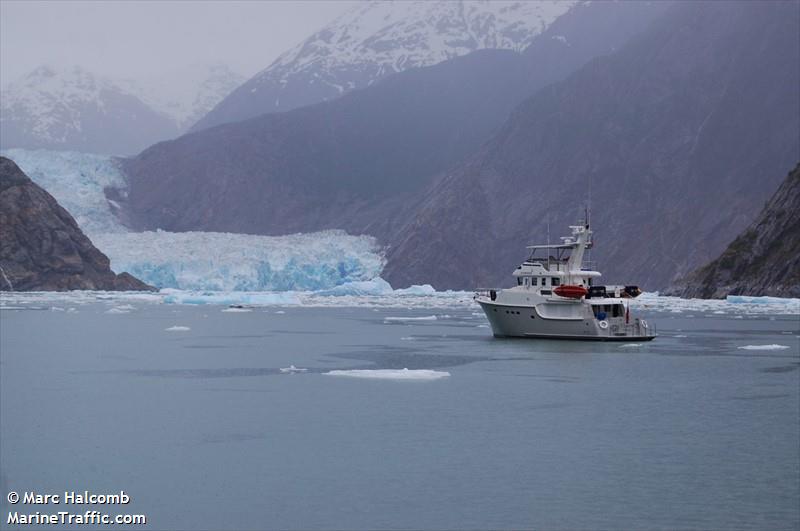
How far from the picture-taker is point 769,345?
164 ft

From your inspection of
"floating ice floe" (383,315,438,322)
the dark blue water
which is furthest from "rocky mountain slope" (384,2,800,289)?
the dark blue water

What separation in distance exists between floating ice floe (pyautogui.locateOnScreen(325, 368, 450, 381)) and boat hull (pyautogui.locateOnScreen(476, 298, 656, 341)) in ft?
55.0

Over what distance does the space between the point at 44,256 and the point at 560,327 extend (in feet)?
256

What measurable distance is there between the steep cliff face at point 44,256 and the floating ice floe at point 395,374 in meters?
81.5

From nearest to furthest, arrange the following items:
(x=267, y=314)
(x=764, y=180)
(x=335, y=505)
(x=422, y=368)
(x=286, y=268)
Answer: (x=335, y=505) → (x=422, y=368) → (x=267, y=314) → (x=286, y=268) → (x=764, y=180)

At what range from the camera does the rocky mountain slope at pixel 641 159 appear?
15500cm

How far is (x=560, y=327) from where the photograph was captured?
55031 millimetres

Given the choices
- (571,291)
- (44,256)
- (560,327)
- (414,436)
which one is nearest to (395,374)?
(414,436)

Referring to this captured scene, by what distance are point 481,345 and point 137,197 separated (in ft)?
509

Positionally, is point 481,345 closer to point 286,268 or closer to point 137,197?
point 286,268

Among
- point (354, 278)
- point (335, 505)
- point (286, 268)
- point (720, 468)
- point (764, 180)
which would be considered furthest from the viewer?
point (764, 180)

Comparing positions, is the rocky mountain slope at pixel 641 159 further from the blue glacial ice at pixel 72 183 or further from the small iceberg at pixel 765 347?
the small iceberg at pixel 765 347

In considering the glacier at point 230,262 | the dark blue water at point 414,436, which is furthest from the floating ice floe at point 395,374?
the glacier at point 230,262

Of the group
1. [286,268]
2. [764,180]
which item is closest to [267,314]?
[286,268]
